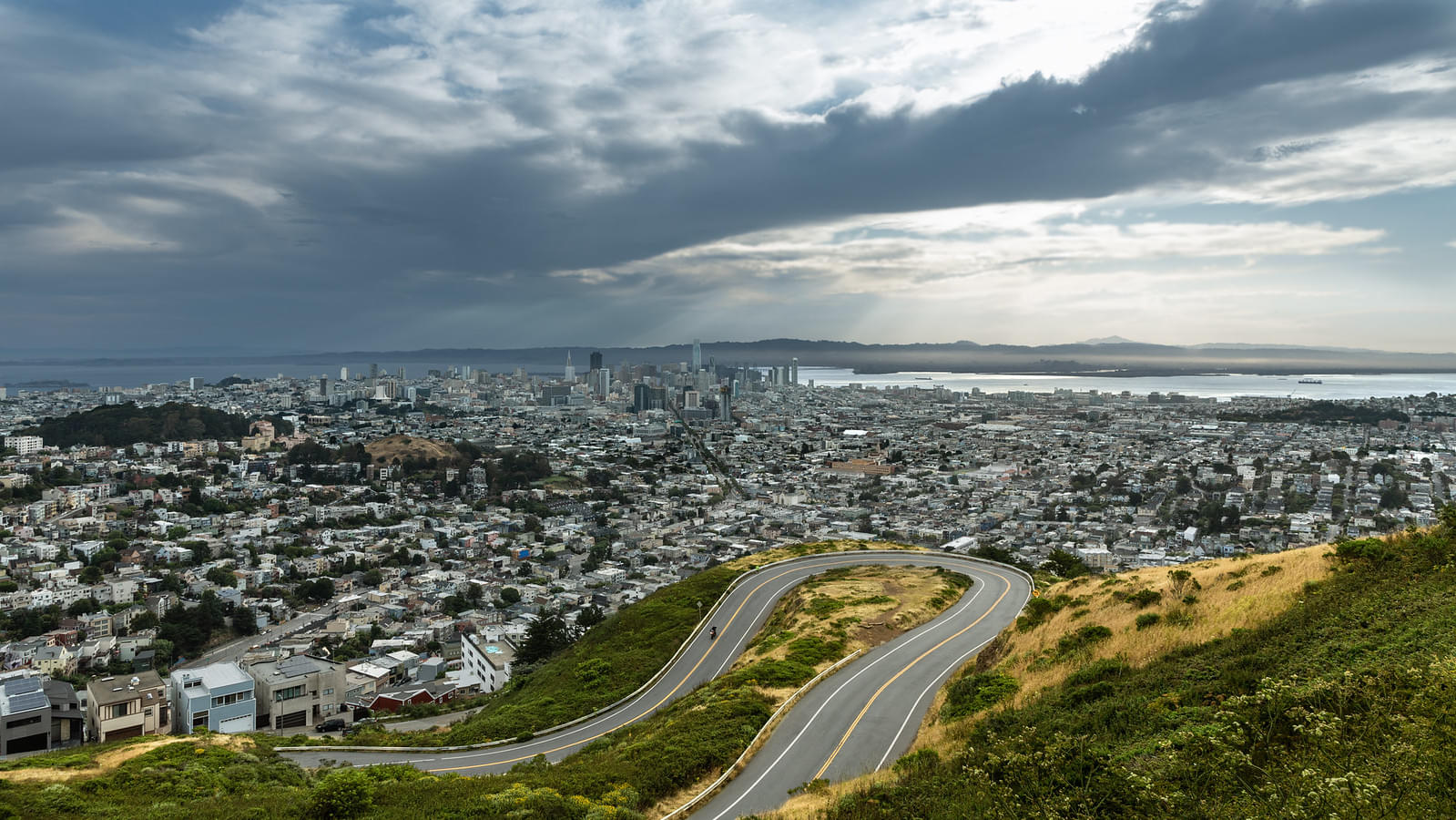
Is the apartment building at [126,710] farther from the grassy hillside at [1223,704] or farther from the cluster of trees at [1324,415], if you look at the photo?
the cluster of trees at [1324,415]

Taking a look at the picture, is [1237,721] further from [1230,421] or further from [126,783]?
[1230,421]

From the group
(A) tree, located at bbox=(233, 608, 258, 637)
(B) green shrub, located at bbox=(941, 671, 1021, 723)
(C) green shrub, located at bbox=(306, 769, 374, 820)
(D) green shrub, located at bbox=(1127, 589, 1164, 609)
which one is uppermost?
(D) green shrub, located at bbox=(1127, 589, 1164, 609)

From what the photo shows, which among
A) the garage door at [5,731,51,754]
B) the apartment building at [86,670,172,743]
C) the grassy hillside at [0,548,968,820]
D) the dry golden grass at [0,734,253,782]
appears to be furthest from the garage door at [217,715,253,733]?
the grassy hillside at [0,548,968,820]

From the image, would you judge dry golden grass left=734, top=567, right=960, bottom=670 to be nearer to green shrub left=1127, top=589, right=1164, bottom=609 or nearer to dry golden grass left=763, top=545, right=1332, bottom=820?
dry golden grass left=763, top=545, right=1332, bottom=820

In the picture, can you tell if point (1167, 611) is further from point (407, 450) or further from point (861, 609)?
point (407, 450)

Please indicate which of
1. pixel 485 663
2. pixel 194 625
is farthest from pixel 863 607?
pixel 194 625

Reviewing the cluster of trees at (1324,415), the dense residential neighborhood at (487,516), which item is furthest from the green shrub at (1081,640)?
the cluster of trees at (1324,415)
